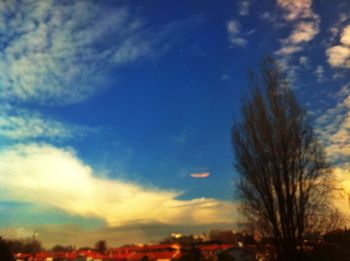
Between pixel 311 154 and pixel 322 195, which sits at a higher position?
pixel 311 154

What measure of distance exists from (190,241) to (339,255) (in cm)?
1180

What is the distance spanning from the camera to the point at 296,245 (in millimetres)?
16047

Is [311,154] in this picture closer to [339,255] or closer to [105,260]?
[339,255]

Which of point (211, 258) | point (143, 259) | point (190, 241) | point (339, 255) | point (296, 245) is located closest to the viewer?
point (296, 245)

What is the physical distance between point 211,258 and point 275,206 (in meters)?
9.24

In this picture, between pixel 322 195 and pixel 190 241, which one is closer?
pixel 322 195

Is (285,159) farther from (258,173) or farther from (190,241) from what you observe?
(190,241)

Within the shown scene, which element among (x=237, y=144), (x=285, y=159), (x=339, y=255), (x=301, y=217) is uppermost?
(x=237, y=144)

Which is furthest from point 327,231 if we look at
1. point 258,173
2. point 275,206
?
point 258,173

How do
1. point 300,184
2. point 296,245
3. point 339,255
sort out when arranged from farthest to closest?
point 339,255, point 300,184, point 296,245

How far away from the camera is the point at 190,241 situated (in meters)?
28.1

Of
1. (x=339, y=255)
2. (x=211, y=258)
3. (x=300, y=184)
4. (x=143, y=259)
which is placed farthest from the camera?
(x=211, y=258)

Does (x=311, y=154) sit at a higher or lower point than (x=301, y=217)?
higher

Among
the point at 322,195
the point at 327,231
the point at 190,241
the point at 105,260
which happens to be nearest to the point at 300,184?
the point at 322,195
